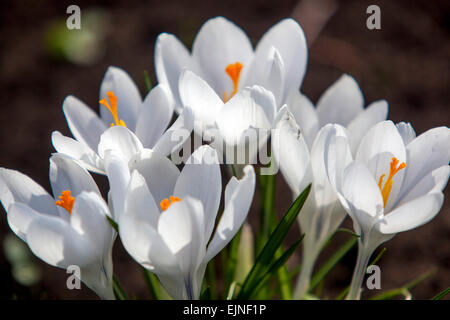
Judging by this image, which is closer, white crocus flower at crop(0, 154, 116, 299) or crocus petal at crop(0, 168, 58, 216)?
white crocus flower at crop(0, 154, 116, 299)

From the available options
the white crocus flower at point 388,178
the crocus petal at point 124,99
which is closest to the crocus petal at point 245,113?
the white crocus flower at point 388,178

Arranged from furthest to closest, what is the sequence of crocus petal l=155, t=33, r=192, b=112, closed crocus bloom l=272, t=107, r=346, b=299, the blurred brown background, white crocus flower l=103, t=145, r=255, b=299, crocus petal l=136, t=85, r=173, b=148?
the blurred brown background, crocus petal l=155, t=33, r=192, b=112, crocus petal l=136, t=85, r=173, b=148, closed crocus bloom l=272, t=107, r=346, b=299, white crocus flower l=103, t=145, r=255, b=299

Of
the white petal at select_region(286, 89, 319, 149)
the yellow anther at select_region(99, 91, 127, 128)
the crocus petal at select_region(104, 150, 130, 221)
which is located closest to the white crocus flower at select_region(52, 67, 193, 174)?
the yellow anther at select_region(99, 91, 127, 128)

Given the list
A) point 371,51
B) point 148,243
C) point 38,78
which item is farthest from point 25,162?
point 371,51

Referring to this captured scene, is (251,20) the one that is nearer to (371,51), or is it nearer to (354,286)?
(371,51)

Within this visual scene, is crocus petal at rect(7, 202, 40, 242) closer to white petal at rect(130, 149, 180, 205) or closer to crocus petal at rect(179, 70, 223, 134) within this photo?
white petal at rect(130, 149, 180, 205)

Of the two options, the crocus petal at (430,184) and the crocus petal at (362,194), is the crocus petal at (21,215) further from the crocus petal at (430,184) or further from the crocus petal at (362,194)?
the crocus petal at (430,184)
